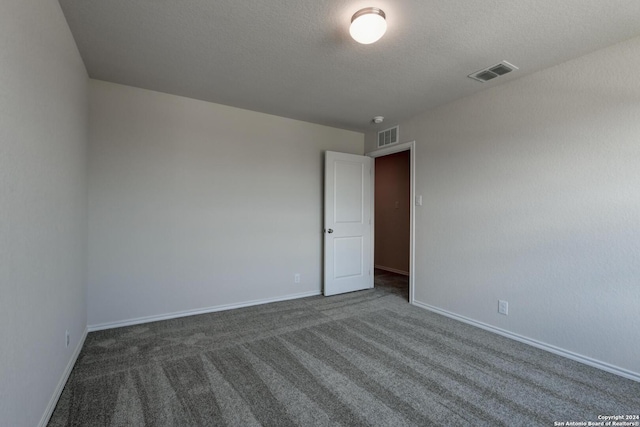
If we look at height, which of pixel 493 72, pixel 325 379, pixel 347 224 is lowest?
pixel 325 379

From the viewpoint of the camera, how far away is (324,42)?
2.25 meters

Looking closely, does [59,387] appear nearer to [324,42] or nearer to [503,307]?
[324,42]

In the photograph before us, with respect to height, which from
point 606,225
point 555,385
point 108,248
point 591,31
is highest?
point 591,31

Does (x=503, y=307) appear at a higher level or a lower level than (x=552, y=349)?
higher

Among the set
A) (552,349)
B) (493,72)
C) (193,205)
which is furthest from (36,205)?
(552,349)

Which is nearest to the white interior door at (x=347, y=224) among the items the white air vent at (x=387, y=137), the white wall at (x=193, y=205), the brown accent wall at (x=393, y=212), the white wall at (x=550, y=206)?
the white wall at (x=193, y=205)

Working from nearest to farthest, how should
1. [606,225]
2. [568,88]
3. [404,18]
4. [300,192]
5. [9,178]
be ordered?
1. [9,178]
2. [404,18]
3. [606,225]
4. [568,88]
5. [300,192]

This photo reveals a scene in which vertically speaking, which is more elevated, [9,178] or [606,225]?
→ [9,178]

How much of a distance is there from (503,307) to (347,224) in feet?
7.18

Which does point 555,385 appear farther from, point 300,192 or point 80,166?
point 80,166

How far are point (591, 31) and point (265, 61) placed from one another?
8.07 feet

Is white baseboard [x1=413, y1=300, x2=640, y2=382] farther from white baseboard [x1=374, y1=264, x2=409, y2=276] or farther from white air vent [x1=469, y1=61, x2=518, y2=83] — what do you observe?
white air vent [x1=469, y1=61, x2=518, y2=83]

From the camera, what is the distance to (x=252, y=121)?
3.75 metres

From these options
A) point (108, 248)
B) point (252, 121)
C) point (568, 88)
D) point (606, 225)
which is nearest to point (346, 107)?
point (252, 121)
